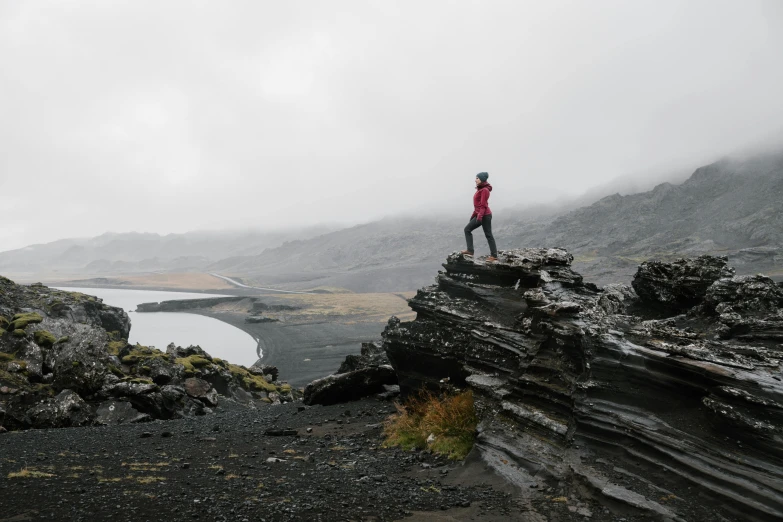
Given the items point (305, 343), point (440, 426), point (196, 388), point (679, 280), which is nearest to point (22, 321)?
point (196, 388)

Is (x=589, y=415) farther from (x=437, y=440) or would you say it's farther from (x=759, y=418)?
(x=437, y=440)

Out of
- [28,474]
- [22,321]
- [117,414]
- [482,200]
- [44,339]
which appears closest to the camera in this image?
[28,474]

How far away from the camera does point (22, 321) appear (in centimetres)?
2617

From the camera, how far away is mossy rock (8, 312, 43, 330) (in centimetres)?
2561

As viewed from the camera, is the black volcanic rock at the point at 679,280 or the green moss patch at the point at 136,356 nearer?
the black volcanic rock at the point at 679,280

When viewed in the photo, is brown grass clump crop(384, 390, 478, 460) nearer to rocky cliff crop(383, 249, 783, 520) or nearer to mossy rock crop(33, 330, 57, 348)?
rocky cliff crop(383, 249, 783, 520)

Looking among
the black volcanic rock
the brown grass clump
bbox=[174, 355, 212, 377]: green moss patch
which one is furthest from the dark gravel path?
the black volcanic rock

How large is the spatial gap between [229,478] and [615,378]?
10.2 meters

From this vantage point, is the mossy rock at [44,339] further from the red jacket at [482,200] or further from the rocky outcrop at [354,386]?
the red jacket at [482,200]

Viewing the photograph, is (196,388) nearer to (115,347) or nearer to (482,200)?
Result: (115,347)

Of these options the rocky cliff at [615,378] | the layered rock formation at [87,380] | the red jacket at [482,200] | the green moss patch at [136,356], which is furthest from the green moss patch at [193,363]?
the red jacket at [482,200]

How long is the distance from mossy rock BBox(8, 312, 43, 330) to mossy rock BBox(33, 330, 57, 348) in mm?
1117

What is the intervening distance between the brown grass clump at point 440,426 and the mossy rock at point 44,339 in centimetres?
2027

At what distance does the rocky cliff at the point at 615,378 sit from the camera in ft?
30.2
